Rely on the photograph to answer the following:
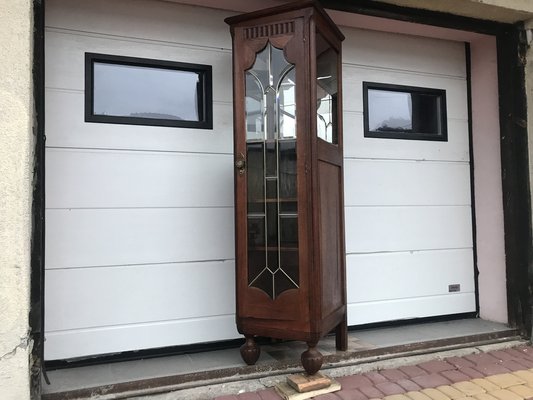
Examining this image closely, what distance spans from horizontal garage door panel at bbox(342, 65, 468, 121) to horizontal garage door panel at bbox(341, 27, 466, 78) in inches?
1.9

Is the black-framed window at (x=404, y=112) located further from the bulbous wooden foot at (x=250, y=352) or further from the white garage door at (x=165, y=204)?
the bulbous wooden foot at (x=250, y=352)

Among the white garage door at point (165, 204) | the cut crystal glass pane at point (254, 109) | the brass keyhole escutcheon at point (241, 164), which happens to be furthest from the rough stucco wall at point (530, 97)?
the brass keyhole escutcheon at point (241, 164)

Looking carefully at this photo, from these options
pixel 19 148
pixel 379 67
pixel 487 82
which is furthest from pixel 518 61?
pixel 19 148

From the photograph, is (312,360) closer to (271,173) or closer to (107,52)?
(271,173)

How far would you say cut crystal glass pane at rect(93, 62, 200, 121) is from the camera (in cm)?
250

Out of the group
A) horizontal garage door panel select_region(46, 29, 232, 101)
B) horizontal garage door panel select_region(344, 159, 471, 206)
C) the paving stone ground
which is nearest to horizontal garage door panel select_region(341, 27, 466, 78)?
horizontal garage door panel select_region(344, 159, 471, 206)

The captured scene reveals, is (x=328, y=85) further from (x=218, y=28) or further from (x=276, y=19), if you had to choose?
(x=218, y=28)

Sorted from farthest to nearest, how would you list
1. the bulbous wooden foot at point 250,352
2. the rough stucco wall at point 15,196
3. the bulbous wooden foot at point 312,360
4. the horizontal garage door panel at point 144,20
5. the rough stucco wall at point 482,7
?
the rough stucco wall at point 482,7, the horizontal garage door panel at point 144,20, the bulbous wooden foot at point 250,352, the bulbous wooden foot at point 312,360, the rough stucco wall at point 15,196

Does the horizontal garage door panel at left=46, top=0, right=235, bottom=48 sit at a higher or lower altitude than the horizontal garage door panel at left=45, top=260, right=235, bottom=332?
higher

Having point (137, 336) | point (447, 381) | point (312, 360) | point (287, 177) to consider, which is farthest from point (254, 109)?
point (447, 381)

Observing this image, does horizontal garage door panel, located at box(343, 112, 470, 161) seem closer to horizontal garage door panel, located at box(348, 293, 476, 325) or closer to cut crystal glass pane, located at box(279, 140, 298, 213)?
cut crystal glass pane, located at box(279, 140, 298, 213)

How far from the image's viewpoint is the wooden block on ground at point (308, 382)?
2143mm

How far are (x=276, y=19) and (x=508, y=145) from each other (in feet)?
6.34

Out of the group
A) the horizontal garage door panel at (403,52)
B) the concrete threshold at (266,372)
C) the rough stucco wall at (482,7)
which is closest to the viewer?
the concrete threshold at (266,372)
